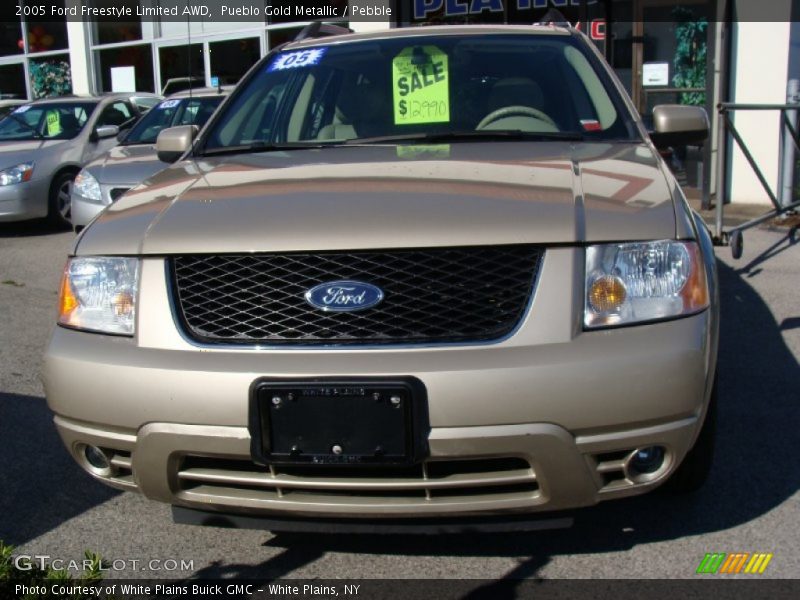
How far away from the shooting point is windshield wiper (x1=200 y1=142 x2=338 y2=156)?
368 centimetres

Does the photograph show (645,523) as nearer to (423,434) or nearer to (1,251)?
(423,434)

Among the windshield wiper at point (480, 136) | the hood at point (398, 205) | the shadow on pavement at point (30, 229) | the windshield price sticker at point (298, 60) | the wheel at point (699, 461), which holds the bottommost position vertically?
the shadow on pavement at point (30, 229)

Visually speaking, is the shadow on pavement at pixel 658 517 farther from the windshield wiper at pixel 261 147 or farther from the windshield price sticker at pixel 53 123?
the windshield price sticker at pixel 53 123

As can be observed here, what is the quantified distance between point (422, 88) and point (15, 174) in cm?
712

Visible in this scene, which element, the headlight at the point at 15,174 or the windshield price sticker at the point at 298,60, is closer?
the windshield price sticker at the point at 298,60

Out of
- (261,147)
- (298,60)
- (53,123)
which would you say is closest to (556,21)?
(298,60)

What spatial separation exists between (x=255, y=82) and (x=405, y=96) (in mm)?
802

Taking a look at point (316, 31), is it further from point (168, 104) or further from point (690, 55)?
point (690, 55)

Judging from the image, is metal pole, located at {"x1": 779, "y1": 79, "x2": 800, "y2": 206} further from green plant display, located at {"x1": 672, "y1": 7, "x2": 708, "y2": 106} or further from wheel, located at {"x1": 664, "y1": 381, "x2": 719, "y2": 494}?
wheel, located at {"x1": 664, "y1": 381, "x2": 719, "y2": 494}

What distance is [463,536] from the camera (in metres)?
3.15

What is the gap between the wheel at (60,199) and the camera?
33.0ft

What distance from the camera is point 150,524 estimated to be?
331cm

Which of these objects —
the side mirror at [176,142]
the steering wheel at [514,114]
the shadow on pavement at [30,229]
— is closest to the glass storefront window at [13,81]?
the shadow on pavement at [30,229]

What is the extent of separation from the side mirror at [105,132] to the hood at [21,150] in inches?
15.5
